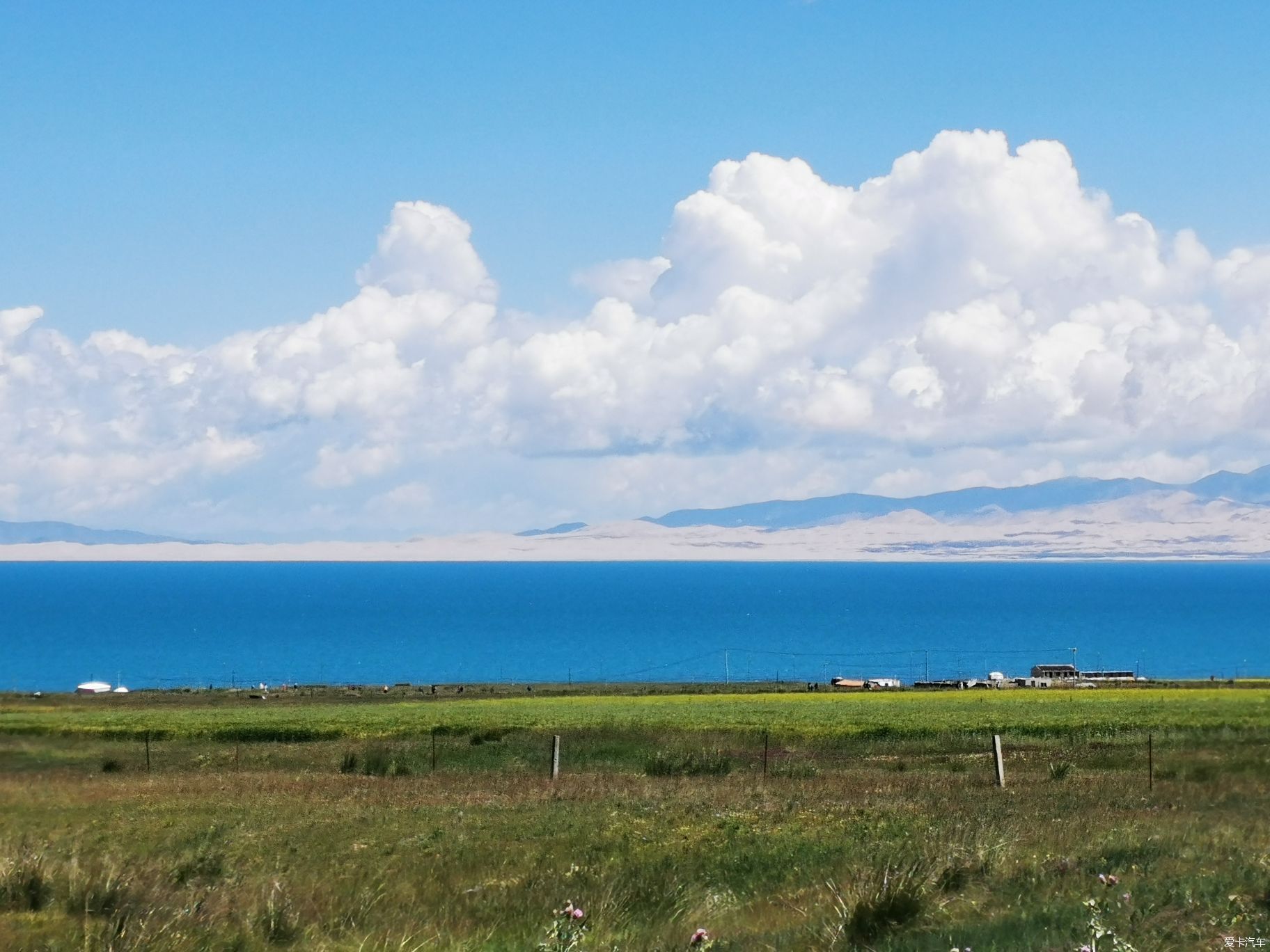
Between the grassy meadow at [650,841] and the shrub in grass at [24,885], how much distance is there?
0.03 metres

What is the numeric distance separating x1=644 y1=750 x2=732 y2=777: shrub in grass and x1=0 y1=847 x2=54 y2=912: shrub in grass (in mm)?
22745

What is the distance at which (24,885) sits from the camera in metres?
11.6

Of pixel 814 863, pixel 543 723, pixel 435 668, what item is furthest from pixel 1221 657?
pixel 814 863

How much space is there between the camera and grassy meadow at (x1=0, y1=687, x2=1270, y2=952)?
11.0m

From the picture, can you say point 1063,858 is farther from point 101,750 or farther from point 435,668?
point 435,668

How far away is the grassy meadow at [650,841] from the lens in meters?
11.0

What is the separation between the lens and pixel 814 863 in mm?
15766

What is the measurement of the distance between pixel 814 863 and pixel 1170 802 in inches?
359

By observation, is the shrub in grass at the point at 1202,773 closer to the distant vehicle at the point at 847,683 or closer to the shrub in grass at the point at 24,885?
the shrub in grass at the point at 24,885

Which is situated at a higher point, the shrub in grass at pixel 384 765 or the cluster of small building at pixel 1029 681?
the shrub in grass at pixel 384 765

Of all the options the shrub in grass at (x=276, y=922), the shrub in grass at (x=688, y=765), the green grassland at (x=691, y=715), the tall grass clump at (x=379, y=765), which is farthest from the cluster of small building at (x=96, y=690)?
the shrub in grass at (x=276, y=922)

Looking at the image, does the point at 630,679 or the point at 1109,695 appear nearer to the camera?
the point at 1109,695

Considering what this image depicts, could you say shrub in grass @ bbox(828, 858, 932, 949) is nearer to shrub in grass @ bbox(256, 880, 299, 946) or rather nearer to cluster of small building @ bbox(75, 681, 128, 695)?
shrub in grass @ bbox(256, 880, 299, 946)

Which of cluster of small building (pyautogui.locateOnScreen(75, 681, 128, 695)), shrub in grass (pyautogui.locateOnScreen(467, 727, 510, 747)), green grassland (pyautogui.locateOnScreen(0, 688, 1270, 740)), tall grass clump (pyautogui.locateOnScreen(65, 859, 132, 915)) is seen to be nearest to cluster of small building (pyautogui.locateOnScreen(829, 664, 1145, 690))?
green grassland (pyautogui.locateOnScreen(0, 688, 1270, 740))
